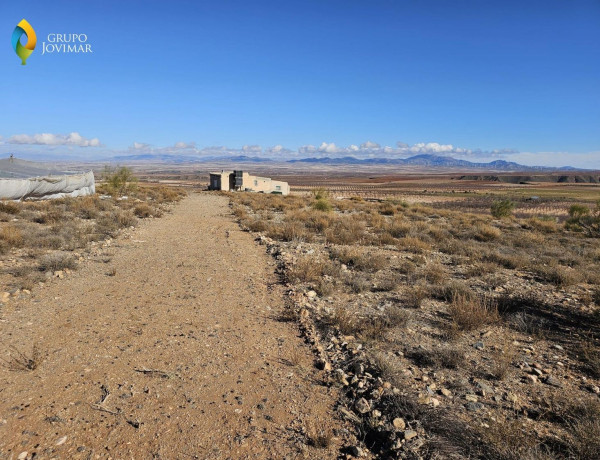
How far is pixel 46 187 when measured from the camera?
919 inches

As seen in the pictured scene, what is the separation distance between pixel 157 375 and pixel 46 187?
24400mm

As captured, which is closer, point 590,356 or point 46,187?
point 590,356

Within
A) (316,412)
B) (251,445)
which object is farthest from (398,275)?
(251,445)

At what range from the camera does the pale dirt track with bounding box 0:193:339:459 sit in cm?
336

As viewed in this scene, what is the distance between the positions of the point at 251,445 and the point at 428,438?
1682 millimetres

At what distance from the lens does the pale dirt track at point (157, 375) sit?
132 inches

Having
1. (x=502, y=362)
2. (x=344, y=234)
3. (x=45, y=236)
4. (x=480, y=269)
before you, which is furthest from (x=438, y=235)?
(x=45, y=236)

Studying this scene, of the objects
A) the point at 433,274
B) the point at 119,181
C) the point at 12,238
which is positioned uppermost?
the point at 119,181

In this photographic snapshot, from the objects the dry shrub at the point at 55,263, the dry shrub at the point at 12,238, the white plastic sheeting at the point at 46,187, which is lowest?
the dry shrub at the point at 55,263

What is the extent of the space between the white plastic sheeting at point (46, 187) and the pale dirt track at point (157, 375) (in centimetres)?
1632

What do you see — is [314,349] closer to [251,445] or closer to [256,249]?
[251,445]

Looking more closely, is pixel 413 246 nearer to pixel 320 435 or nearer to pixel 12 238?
pixel 320 435

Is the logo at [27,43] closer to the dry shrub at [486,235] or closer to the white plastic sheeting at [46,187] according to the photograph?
the white plastic sheeting at [46,187]

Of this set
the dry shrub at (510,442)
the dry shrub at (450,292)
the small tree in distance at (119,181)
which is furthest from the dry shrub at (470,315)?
the small tree in distance at (119,181)
